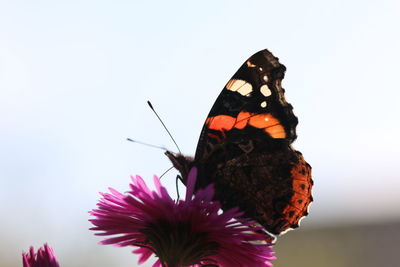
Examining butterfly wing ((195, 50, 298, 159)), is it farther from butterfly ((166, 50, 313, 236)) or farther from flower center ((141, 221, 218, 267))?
flower center ((141, 221, 218, 267))

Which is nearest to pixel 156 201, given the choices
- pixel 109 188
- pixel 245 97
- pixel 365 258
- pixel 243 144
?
pixel 109 188

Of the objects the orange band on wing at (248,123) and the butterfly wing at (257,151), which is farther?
the orange band on wing at (248,123)

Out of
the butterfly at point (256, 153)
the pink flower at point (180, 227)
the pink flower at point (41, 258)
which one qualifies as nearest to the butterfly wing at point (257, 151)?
the butterfly at point (256, 153)

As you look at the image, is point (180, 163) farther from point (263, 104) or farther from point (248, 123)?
point (263, 104)

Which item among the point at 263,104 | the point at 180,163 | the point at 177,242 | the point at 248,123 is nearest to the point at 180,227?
the point at 177,242

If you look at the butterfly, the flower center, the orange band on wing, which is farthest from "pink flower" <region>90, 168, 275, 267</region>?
the orange band on wing

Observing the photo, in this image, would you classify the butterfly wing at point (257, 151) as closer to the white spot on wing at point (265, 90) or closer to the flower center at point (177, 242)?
the white spot on wing at point (265, 90)
